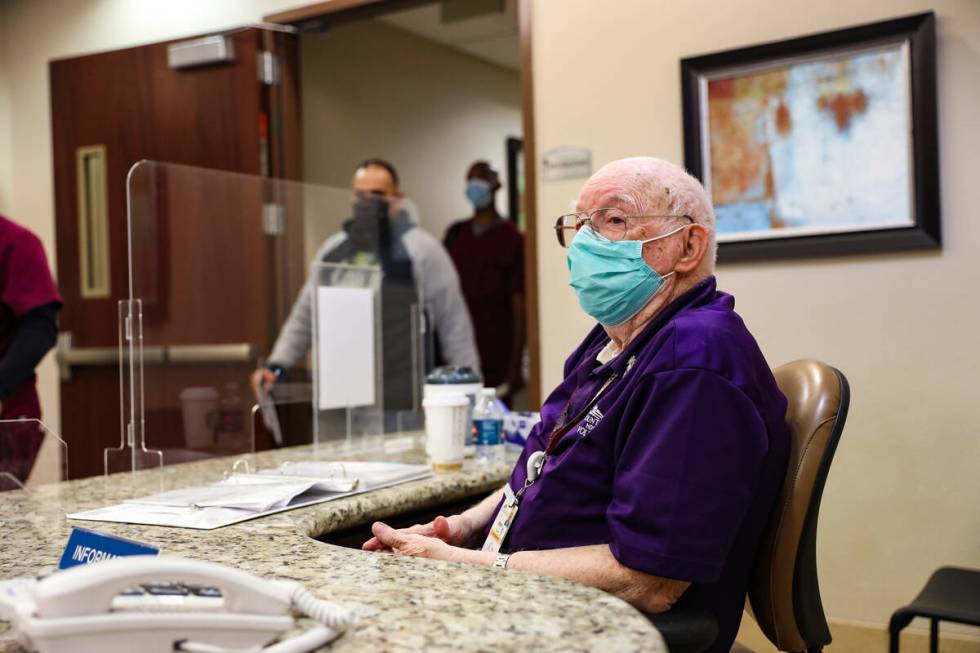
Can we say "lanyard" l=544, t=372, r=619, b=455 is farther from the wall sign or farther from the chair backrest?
the wall sign

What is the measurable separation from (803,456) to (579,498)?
1.04 ft

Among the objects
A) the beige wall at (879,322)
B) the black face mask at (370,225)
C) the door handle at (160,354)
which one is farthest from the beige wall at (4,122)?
the beige wall at (879,322)

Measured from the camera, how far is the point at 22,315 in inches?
98.0

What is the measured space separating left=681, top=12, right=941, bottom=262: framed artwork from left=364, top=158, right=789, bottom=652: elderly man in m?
1.22

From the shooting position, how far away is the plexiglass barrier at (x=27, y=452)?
5.77 ft

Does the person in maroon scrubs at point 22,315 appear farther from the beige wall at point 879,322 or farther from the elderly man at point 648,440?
the beige wall at point 879,322

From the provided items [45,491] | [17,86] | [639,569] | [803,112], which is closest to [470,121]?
[17,86]

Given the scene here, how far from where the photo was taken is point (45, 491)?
167 centimetres

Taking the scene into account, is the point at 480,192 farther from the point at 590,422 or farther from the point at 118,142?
the point at 590,422

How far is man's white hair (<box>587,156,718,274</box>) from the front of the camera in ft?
4.53

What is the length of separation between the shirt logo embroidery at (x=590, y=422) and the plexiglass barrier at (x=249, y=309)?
96cm

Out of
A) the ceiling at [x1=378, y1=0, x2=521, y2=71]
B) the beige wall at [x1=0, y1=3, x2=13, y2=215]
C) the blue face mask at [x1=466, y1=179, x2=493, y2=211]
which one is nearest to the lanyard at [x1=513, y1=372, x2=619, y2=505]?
the blue face mask at [x1=466, y1=179, x2=493, y2=211]

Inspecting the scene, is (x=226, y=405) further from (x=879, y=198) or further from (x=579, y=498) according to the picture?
(x=879, y=198)

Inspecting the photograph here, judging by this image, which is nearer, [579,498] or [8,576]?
[8,576]
